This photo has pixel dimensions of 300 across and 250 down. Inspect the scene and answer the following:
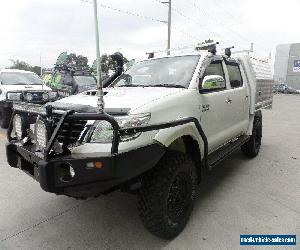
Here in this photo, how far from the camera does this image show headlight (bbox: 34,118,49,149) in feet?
8.89

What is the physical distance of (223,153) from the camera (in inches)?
173

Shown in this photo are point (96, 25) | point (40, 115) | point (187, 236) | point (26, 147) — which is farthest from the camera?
point (187, 236)

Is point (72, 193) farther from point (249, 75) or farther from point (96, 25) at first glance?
point (249, 75)

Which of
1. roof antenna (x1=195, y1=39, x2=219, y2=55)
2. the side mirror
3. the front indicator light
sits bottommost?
the front indicator light

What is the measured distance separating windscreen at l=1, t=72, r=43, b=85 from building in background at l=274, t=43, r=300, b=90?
182ft

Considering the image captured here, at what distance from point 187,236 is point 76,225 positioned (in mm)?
1192

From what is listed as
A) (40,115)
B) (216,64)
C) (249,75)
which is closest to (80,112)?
(40,115)

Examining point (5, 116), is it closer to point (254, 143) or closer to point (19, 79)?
point (19, 79)

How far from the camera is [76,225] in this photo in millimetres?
3459

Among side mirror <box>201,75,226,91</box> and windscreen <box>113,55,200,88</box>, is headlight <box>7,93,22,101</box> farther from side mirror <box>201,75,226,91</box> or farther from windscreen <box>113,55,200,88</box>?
side mirror <box>201,75,226,91</box>

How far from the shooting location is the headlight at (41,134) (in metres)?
2.71

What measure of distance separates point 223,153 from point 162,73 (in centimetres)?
137

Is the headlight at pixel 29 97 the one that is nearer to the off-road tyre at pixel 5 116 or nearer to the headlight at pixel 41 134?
the off-road tyre at pixel 5 116

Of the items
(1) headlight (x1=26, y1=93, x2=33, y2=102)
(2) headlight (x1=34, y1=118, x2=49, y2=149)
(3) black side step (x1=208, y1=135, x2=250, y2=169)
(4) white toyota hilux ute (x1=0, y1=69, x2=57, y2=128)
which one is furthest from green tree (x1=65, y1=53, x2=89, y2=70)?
(2) headlight (x1=34, y1=118, x2=49, y2=149)
